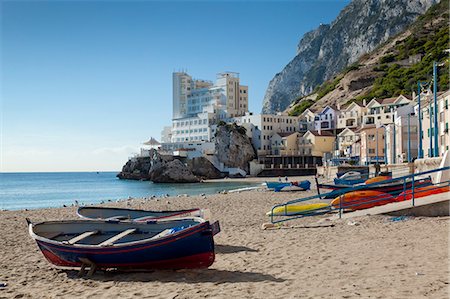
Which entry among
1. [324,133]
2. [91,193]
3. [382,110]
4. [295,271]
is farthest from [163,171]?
[295,271]

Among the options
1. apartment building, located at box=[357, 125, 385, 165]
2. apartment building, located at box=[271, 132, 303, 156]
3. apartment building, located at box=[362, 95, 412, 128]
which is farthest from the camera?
apartment building, located at box=[271, 132, 303, 156]

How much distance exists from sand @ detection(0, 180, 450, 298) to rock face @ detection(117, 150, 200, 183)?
214 ft

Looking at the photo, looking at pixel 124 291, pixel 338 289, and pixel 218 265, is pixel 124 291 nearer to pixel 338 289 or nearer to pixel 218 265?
pixel 218 265

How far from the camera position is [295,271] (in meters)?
8.16

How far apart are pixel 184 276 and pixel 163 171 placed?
73161 mm

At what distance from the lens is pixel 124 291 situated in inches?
300

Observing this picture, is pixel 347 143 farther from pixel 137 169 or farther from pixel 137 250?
pixel 137 250

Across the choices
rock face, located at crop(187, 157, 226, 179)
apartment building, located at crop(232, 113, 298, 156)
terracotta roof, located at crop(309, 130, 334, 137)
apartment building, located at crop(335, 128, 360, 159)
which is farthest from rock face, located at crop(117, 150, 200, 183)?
apartment building, located at crop(335, 128, 360, 159)

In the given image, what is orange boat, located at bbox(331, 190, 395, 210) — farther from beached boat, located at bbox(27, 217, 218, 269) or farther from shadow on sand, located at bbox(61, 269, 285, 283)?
shadow on sand, located at bbox(61, 269, 285, 283)

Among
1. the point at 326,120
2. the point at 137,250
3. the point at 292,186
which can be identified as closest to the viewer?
the point at 137,250

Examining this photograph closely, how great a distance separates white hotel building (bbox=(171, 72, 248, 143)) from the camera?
102 m

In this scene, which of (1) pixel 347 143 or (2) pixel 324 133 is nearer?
(1) pixel 347 143

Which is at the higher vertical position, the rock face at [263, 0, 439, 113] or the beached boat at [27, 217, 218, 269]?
the rock face at [263, 0, 439, 113]

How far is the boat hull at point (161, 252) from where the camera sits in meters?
8.66
